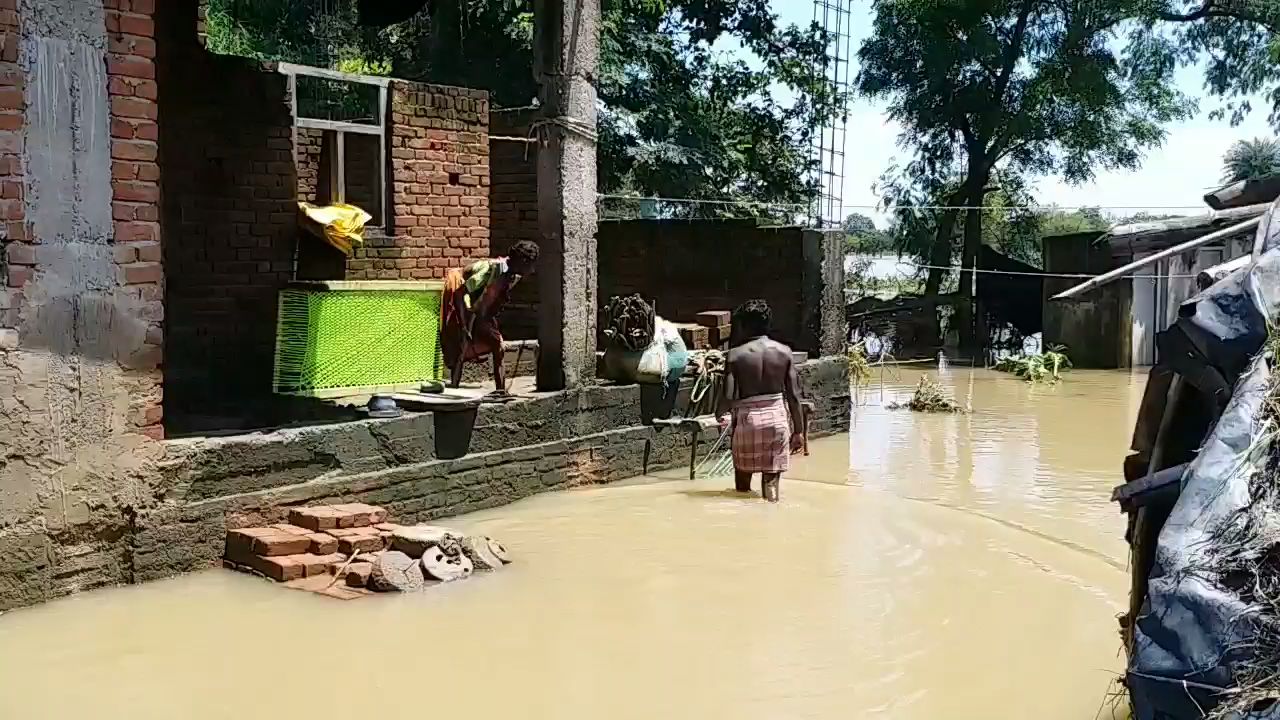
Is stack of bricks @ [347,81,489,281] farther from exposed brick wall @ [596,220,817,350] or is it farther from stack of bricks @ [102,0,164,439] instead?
stack of bricks @ [102,0,164,439]

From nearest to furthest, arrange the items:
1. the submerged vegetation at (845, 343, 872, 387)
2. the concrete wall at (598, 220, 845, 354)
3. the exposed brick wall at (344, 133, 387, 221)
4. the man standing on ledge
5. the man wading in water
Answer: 1. the man wading in water
2. the man standing on ledge
3. the exposed brick wall at (344, 133, 387, 221)
4. the concrete wall at (598, 220, 845, 354)
5. the submerged vegetation at (845, 343, 872, 387)

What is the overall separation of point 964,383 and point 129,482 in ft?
45.9

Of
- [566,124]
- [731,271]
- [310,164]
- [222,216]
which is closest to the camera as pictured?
[566,124]

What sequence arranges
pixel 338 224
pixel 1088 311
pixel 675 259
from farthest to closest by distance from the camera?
pixel 1088 311, pixel 675 259, pixel 338 224

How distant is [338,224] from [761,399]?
4.02 m

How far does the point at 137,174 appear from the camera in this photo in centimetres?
586

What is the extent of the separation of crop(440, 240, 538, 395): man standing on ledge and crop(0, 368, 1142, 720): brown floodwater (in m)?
1.23

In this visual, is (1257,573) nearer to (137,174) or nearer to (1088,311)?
(137,174)

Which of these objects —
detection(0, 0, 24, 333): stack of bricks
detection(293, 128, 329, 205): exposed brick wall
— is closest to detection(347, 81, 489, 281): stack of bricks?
detection(293, 128, 329, 205): exposed brick wall

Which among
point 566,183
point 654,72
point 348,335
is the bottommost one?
point 348,335

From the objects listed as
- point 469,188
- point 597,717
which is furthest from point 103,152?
point 469,188

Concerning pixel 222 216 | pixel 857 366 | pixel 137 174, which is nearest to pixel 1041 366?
pixel 857 366

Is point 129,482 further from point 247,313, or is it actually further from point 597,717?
point 247,313

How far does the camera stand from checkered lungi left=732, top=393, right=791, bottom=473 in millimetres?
8070
